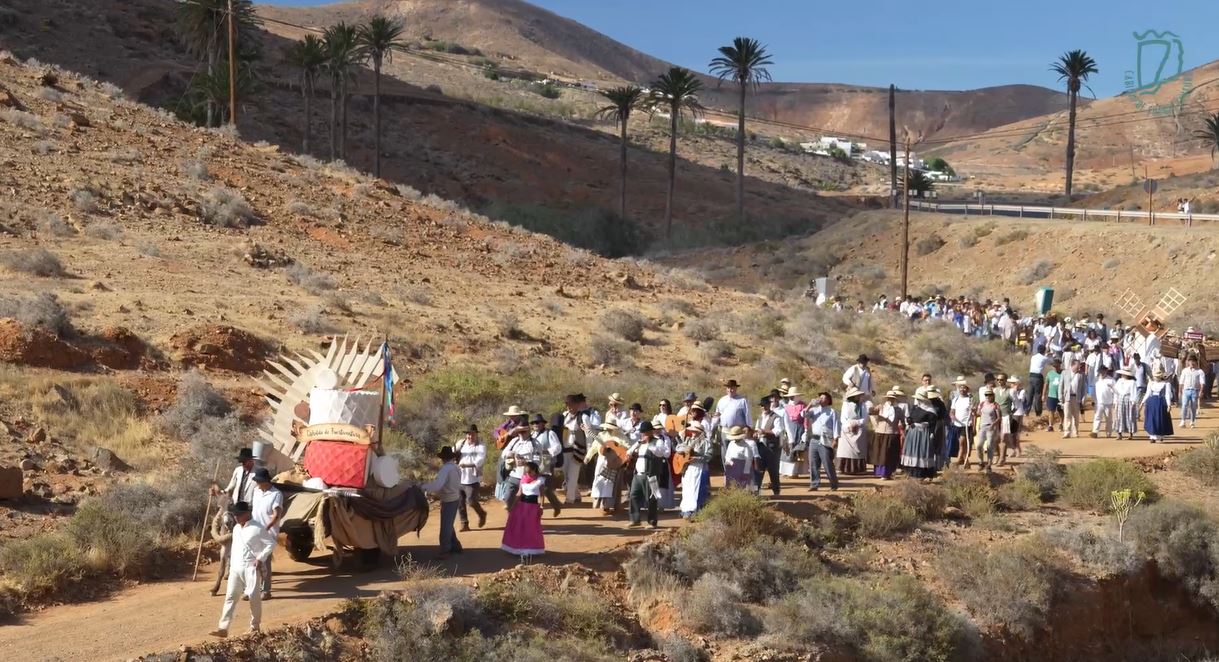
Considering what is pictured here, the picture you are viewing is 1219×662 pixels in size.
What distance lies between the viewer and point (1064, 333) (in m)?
30.8

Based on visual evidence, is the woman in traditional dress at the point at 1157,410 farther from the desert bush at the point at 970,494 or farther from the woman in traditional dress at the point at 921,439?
the woman in traditional dress at the point at 921,439

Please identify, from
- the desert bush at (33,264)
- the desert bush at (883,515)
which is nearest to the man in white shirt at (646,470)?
the desert bush at (883,515)

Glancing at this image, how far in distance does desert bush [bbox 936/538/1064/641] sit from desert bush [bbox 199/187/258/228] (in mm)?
20349

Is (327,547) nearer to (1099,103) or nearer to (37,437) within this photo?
(37,437)

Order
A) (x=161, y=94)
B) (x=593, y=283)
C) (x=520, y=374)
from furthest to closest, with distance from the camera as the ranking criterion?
(x=161, y=94)
(x=593, y=283)
(x=520, y=374)

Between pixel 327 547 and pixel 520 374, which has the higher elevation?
pixel 520 374

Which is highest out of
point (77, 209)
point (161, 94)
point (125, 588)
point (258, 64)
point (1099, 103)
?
point (1099, 103)

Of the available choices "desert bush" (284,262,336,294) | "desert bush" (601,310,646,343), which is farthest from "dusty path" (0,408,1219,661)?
"desert bush" (601,310,646,343)

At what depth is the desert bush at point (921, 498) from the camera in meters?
18.6

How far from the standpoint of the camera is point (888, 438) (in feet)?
65.9

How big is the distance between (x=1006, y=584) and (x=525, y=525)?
18.9ft

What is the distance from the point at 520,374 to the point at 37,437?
951 centimetres

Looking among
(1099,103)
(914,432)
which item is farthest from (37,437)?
(1099,103)

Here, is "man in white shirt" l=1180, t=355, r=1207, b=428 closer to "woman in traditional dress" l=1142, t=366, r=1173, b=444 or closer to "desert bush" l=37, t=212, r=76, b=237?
"woman in traditional dress" l=1142, t=366, r=1173, b=444
